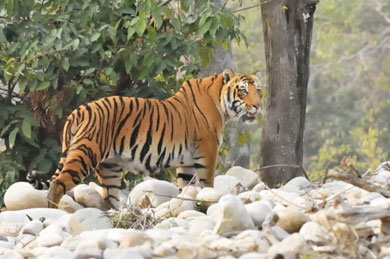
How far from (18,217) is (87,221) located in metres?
0.67

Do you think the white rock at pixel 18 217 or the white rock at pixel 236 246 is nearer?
the white rock at pixel 236 246

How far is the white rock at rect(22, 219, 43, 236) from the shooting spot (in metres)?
6.39

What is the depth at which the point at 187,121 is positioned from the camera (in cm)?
858

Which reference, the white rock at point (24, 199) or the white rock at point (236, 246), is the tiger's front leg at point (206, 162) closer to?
the white rock at point (24, 199)

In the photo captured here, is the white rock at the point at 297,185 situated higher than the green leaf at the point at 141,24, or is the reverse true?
the green leaf at the point at 141,24

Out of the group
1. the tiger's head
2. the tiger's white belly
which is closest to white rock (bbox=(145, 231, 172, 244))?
the tiger's white belly

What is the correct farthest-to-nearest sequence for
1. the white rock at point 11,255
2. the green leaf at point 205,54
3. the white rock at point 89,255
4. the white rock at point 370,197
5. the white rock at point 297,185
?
the green leaf at point 205,54, the white rock at point 297,185, the white rock at point 370,197, the white rock at point 11,255, the white rock at point 89,255

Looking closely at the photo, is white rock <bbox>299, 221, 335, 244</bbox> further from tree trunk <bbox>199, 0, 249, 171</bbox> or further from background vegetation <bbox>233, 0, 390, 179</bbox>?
background vegetation <bbox>233, 0, 390, 179</bbox>

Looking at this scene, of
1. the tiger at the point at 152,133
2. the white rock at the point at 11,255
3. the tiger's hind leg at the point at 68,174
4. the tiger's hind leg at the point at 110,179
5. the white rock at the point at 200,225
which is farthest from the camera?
the tiger's hind leg at the point at 110,179

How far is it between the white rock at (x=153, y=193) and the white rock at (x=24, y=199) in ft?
2.14

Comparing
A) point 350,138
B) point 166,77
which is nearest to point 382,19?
point 350,138

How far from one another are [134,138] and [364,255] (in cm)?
347

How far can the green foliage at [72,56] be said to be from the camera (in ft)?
30.2

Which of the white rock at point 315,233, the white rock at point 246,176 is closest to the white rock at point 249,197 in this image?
the white rock at point 315,233
